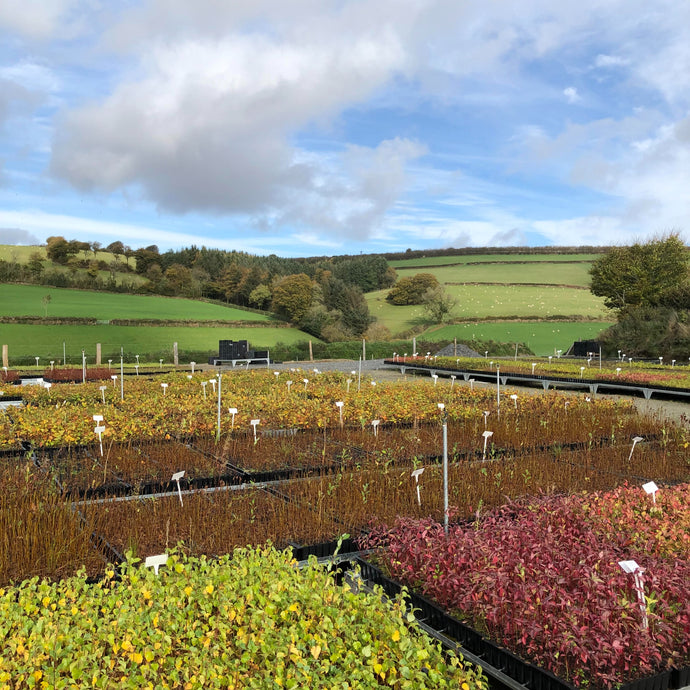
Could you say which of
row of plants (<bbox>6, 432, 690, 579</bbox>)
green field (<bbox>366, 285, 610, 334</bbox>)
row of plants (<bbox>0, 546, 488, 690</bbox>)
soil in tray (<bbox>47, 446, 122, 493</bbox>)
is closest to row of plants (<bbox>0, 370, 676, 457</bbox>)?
soil in tray (<bbox>47, 446, 122, 493</bbox>)

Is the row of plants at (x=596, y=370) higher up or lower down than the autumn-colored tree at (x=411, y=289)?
lower down

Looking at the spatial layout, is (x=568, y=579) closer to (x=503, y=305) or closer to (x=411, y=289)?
(x=503, y=305)

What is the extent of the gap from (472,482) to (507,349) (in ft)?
97.6

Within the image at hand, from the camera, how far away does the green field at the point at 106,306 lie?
139 feet

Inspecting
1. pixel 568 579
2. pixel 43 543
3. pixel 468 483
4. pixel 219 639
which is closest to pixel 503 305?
pixel 468 483

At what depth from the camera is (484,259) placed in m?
72.2

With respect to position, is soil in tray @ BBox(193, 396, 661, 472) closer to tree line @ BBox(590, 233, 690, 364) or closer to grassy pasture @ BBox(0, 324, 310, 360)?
tree line @ BBox(590, 233, 690, 364)

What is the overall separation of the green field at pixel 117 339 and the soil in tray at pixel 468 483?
2478cm

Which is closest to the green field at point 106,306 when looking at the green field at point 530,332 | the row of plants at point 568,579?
the green field at point 530,332

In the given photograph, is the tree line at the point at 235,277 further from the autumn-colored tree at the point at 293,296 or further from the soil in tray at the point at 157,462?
the soil in tray at the point at 157,462

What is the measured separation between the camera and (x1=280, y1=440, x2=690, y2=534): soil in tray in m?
5.27

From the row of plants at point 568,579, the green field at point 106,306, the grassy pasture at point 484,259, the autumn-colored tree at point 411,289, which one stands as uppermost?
the grassy pasture at point 484,259

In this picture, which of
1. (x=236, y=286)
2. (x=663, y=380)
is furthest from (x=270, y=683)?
(x=236, y=286)

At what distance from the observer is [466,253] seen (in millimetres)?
75812
